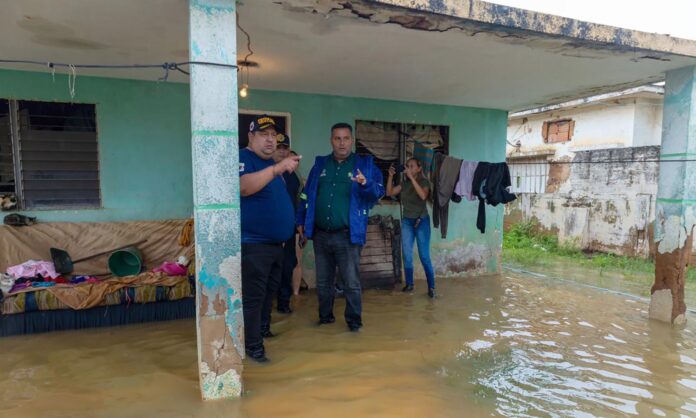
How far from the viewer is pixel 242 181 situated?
2.96 metres

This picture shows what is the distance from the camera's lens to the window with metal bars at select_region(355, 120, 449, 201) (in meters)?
6.27

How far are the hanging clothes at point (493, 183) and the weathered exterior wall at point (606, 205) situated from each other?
13.6 feet

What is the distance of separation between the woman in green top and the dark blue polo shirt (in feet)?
8.29

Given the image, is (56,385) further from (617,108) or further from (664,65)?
(617,108)

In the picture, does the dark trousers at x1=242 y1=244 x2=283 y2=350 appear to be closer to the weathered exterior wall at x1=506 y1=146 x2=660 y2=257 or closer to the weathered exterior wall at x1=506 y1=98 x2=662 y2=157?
the weathered exterior wall at x1=506 y1=146 x2=660 y2=257

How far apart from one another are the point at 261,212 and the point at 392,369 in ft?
5.19

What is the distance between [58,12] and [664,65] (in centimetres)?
567

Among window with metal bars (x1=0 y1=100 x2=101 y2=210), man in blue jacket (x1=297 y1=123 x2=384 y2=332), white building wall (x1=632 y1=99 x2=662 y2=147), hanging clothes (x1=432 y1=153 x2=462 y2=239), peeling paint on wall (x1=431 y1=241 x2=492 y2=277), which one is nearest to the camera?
man in blue jacket (x1=297 y1=123 x2=384 y2=332)

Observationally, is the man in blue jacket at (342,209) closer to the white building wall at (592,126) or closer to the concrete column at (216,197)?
the concrete column at (216,197)

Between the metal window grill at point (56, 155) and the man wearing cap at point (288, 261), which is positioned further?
the metal window grill at point (56, 155)

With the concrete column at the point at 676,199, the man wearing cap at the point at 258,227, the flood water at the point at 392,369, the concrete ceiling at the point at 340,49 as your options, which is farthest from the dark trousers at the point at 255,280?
the concrete column at the point at 676,199

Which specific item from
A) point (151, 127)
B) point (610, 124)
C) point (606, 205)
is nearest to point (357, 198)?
point (151, 127)

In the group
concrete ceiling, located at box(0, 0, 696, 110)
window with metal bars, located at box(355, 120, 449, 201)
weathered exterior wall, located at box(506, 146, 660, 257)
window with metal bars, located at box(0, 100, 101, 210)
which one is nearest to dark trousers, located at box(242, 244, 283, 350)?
concrete ceiling, located at box(0, 0, 696, 110)

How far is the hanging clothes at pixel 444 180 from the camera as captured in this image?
5.62m
